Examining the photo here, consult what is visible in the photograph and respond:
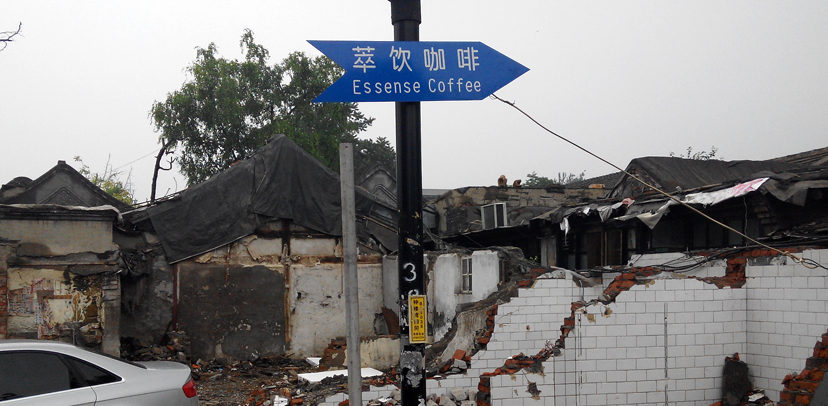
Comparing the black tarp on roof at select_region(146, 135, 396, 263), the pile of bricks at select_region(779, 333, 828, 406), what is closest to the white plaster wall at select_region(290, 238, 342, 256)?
the black tarp on roof at select_region(146, 135, 396, 263)

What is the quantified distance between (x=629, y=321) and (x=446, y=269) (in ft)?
18.9

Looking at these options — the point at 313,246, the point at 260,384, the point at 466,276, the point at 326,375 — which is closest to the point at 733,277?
the point at 466,276

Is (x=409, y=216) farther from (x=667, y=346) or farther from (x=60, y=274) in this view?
(x=60, y=274)

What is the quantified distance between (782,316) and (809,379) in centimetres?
68

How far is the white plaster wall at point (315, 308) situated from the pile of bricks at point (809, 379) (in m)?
9.62

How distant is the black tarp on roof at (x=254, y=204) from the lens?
45.5 ft

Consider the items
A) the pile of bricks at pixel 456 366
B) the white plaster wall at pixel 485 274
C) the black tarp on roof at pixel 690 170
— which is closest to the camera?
the pile of bricks at pixel 456 366

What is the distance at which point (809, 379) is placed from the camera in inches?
251

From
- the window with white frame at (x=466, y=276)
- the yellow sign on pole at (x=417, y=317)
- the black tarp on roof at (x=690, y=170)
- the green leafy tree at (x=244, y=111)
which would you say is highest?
the green leafy tree at (x=244, y=111)

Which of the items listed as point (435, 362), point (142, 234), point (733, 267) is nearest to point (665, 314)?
point (733, 267)

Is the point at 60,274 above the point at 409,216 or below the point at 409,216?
below

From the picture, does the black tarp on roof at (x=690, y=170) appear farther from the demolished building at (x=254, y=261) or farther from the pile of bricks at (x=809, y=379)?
the pile of bricks at (x=809, y=379)

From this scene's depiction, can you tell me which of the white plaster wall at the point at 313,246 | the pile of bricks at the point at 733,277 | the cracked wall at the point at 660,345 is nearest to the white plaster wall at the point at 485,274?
the white plaster wall at the point at 313,246

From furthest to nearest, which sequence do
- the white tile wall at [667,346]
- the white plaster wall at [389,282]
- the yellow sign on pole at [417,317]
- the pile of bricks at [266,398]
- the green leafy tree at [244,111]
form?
the green leafy tree at [244,111] < the white plaster wall at [389,282] < the pile of bricks at [266,398] < the white tile wall at [667,346] < the yellow sign on pole at [417,317]
